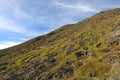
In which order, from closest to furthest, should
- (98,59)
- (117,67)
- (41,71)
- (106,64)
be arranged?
(117,67), (106,64), (98,59), (41,71)

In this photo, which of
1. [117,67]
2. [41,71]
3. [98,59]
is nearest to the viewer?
[117,67]

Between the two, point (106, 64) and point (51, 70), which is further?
point (51, 70)

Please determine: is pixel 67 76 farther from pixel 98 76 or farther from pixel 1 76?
pixel 1 76

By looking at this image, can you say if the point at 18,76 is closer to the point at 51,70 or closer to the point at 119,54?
the point at 51,70

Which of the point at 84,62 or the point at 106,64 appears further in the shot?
the point at 84,62

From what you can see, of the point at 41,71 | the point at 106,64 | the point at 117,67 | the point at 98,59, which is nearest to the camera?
the point at 117,67

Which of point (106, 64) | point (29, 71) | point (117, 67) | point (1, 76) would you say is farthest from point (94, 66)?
point (1, 76)

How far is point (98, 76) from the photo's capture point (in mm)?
146500

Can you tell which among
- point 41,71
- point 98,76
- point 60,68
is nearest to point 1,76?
point 41,71

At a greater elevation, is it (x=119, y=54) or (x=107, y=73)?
(x=119, y=54)

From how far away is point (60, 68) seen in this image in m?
182

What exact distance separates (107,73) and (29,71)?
74949mm

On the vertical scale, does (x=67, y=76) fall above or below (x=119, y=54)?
below

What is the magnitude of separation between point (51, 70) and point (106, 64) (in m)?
45.5
